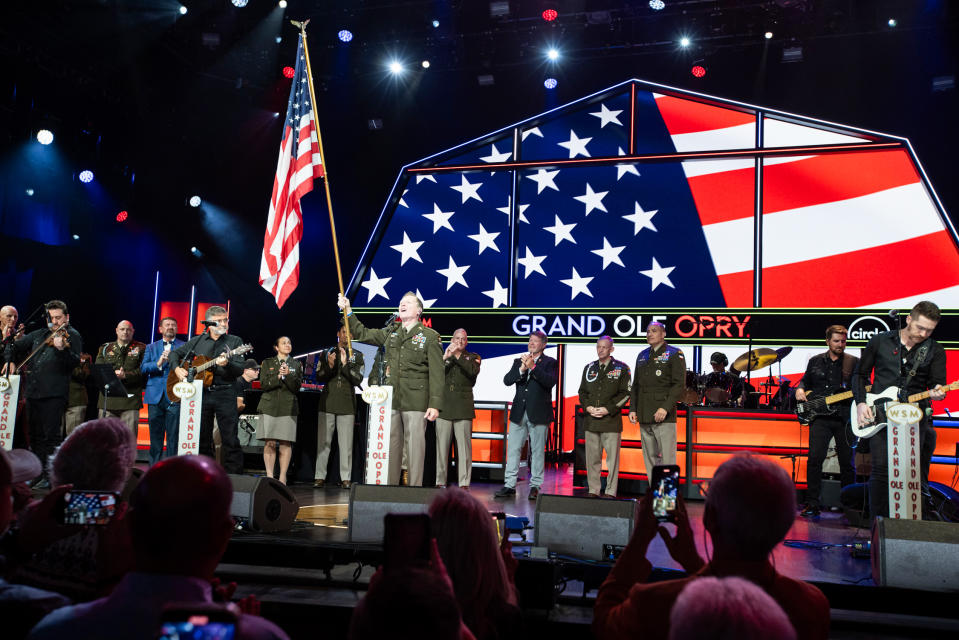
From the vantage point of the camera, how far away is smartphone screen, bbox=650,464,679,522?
2.29 metres

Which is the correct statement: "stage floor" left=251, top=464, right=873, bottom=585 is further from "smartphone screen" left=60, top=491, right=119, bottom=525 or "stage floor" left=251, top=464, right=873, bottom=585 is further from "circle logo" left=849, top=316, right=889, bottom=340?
"circle logo" left=849, top=316, right=889, bottom=340

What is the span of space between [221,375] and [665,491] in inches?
241

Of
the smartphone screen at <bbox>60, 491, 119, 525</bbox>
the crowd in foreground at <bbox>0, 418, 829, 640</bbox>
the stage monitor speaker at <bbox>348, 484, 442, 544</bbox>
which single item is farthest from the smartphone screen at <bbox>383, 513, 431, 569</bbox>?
the stage monitor speaker at <bbox>348, 484, 442, 544</bbox>

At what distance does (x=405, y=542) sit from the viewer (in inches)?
66.1

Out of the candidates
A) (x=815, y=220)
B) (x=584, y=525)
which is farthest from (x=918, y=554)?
(x=815, y=220)

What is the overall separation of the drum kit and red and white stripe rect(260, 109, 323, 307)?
4.46 meters

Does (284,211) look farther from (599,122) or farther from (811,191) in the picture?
(811,191)

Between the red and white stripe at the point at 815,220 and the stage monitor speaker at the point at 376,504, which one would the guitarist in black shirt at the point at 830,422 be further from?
the stage monitor speaker at the point at 376,504

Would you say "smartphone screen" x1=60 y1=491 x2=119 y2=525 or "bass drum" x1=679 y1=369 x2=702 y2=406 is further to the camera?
"bass drum" x1=679 y1=369 x2=702 y2=406

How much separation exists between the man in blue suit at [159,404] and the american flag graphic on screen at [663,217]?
4.65m

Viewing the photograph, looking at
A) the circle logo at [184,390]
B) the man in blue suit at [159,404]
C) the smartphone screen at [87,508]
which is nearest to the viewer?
the smartphone screen at [87,508]

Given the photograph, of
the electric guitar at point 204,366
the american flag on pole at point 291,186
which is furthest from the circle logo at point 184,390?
the american flag on pole at point 291,186

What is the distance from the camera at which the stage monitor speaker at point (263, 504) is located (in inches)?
198

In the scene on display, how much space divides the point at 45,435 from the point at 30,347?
3.50ft
